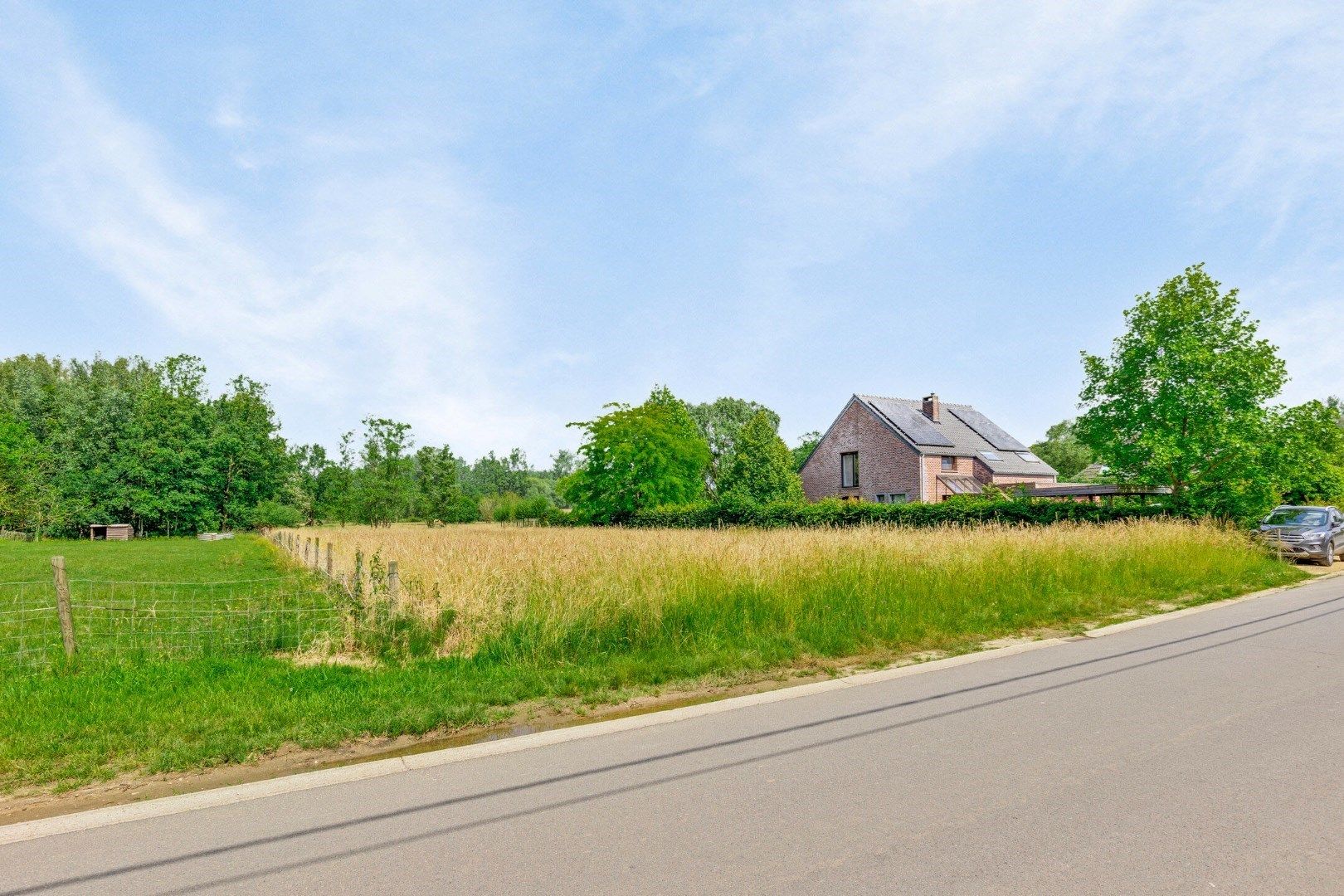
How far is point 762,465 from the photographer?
170ft

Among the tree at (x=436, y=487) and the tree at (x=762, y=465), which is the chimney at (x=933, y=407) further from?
the tree at (x=436, y=487)

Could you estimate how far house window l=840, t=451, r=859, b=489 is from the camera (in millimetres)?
44594

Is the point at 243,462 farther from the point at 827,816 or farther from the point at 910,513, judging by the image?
the point at 827,816

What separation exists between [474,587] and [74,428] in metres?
68.8

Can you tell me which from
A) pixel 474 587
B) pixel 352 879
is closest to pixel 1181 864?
pixel 352 879

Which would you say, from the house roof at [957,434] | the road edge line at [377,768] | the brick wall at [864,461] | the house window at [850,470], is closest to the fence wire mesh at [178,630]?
the road edge line at [377,768]

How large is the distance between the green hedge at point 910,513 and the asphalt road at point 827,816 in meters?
15.5

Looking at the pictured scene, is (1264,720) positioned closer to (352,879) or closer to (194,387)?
(352,879)

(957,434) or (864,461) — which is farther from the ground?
(957,434)

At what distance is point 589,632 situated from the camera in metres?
8.05

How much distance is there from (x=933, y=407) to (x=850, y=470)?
250 inches

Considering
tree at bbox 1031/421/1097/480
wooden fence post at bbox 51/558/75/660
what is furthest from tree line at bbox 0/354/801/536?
tree at bbox 1031/421/1097/480

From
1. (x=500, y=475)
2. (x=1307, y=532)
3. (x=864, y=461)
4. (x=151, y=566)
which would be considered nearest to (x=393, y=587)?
(x=151, y=566)

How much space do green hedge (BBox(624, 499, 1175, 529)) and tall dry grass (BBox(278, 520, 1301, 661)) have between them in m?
6.19
